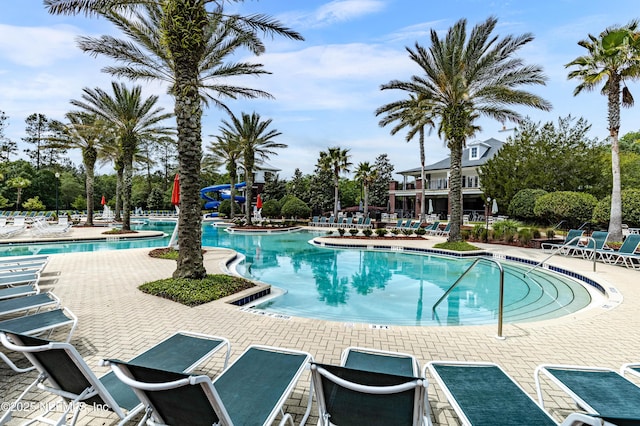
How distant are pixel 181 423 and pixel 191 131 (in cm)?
662

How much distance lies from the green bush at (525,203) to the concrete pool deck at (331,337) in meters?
19.0

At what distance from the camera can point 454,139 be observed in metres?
15.2

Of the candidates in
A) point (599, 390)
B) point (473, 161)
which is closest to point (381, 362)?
point (599, 390)

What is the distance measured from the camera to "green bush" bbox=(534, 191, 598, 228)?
2010 centimetres

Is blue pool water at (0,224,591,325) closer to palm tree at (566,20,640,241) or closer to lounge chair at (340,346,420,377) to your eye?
lounge chair at (340,346,420,377)

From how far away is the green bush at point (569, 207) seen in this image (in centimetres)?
2010

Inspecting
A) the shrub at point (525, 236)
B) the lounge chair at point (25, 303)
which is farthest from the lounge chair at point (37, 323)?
the shrub at point (525, 236)

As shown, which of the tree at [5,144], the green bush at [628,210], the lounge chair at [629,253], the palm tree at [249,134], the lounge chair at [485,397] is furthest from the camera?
the tree at [5,144]

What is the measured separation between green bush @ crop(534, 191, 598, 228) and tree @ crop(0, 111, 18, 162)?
54257mm

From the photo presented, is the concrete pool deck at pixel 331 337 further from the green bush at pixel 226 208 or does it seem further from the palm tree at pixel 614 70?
the green bush at pixel 226 208

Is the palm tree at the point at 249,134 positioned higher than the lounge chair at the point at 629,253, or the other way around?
the palm tree at the point at 249,134

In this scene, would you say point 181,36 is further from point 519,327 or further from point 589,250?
point 589,250

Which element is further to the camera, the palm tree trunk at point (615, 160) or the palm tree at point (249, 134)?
the palm tree at point (249, 134)

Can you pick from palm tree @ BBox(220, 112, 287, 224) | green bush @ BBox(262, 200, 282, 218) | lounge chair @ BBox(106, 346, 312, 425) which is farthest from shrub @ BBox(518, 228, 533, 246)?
green bush @ BBox(262, 200, 282, 218)
